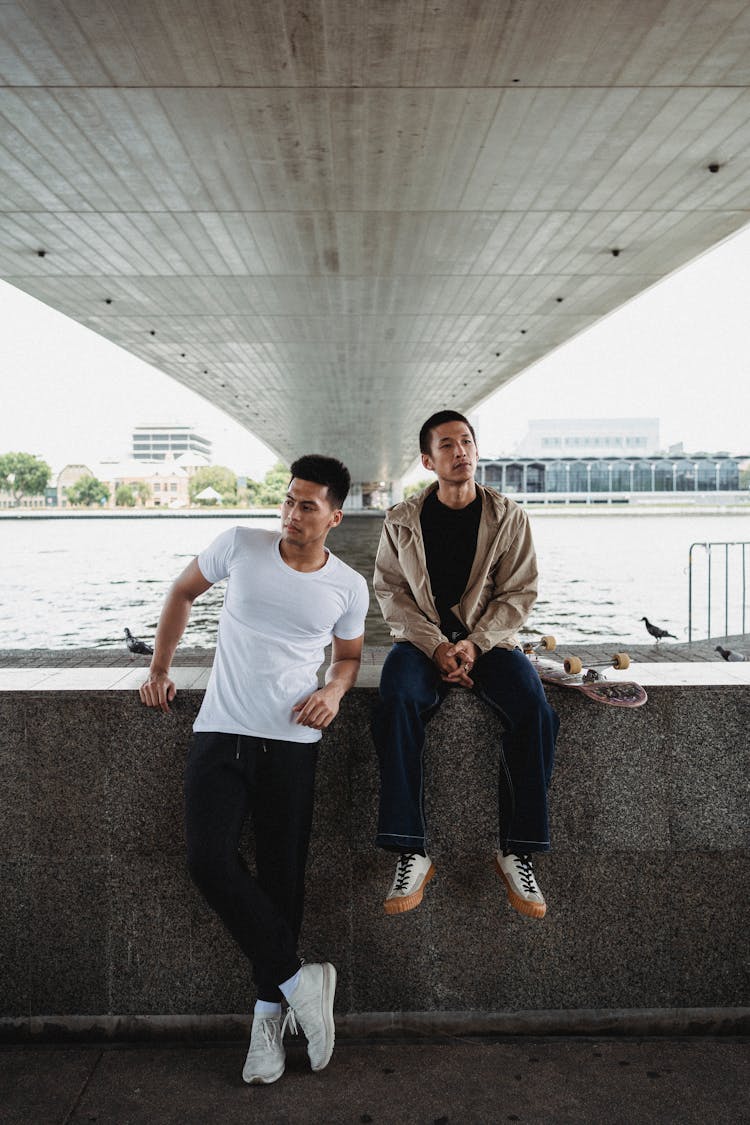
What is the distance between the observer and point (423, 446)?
11.2ft

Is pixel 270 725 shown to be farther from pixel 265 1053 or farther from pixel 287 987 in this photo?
pixel 265 1053

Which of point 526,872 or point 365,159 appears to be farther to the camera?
point 365,159

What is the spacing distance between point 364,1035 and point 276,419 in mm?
48935

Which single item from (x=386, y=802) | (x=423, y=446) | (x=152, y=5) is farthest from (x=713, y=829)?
(x=152, y=5)

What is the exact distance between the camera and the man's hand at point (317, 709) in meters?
2.65

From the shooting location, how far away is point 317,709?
2658 mm

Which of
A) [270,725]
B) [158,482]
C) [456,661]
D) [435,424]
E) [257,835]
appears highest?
[158,482]

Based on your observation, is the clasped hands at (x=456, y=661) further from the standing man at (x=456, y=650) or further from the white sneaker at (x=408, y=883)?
the white sneaker at (x=408, y=883)

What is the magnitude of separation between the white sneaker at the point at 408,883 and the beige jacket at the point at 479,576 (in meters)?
0.75

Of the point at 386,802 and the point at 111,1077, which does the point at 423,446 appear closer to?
the point at 386,802

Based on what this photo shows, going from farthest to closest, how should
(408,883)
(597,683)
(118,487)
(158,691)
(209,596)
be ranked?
(118,487) < (209,596) < (597,683) < (158,691) < (408,883)

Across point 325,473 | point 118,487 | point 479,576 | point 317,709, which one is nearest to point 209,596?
point 479,576

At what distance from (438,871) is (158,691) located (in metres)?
1.12

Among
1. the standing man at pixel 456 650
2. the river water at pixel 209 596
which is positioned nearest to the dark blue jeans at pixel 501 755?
the standing man at pixel 456 650
